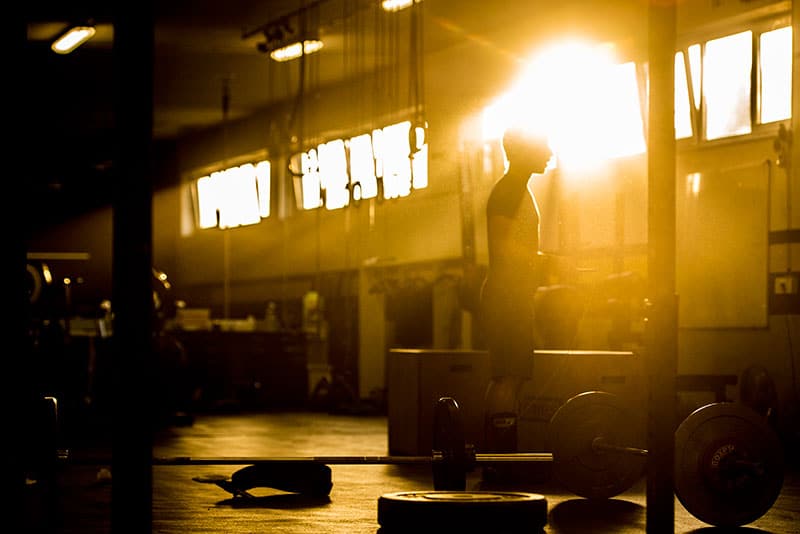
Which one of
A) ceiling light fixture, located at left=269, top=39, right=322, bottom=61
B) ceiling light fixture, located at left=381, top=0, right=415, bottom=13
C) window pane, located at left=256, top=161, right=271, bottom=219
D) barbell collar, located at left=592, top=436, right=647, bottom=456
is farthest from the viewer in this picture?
window pane, located at left=256, top=161, right=271, bottom=219

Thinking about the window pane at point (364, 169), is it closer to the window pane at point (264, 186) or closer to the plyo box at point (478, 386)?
the window pane at point (264, 186)

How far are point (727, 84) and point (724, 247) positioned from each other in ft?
3.89

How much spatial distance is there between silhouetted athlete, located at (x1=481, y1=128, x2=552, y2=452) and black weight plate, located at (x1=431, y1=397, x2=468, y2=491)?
1.32m

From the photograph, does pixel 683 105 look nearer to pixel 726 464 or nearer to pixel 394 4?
pixel 394 4

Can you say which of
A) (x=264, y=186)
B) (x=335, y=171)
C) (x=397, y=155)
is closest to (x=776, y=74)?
(x=397, y=155)

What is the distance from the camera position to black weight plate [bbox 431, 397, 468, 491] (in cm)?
278

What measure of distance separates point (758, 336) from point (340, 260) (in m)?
5.92

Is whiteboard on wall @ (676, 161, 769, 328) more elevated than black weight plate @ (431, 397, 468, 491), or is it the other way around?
whiteboard on wall @ (676, 161, 769, 328)

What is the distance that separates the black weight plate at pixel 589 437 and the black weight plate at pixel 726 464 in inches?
10.0

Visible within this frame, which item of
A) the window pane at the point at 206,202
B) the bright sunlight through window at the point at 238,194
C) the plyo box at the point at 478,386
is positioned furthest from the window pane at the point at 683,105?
the window pane at the point at 206,202

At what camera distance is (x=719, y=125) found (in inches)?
295

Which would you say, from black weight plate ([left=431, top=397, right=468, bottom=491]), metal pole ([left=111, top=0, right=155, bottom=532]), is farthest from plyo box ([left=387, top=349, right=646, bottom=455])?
metal pole ([left=111, top=0, right=155, bottom=532])

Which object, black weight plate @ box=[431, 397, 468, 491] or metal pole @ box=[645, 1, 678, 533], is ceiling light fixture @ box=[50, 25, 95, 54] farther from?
metal pole @ box=[645, 1, 678, 533]

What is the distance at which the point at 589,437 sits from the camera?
3.58 metres
